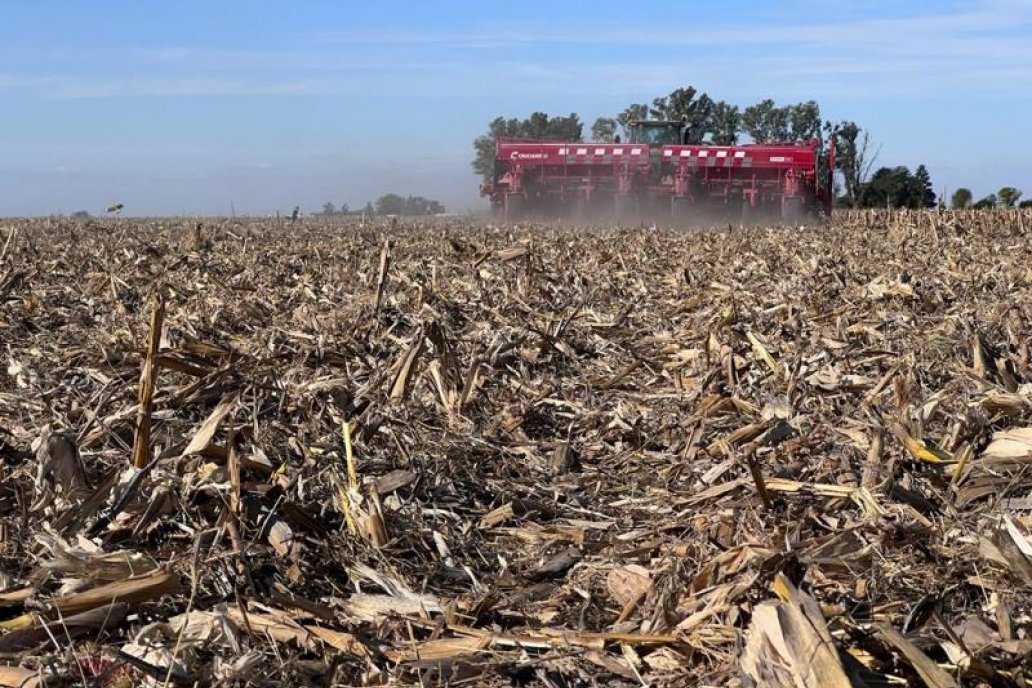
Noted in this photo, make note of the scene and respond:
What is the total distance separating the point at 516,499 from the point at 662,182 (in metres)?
18.5

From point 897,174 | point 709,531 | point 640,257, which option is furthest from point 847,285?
point 897,174

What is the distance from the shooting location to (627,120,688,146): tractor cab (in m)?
23.6

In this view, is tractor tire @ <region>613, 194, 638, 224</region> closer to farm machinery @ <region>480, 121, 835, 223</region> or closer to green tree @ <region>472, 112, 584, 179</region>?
farm machinery @ <region>480, 121, 835, 223</region>

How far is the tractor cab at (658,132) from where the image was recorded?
2361 cm

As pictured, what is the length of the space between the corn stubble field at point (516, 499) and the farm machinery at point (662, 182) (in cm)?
1520

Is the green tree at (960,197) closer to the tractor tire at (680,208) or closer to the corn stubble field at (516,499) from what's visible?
the tractor tire at (680,208)

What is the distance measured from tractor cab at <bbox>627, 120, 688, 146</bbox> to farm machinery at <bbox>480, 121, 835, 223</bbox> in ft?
5.20

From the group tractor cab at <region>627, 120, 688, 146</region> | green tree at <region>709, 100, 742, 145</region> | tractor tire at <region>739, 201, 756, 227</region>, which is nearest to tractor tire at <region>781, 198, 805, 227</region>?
tractor tire at <region>739, 201, 756, 227</region>

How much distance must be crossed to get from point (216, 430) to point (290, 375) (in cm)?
101

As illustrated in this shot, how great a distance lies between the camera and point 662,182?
21.3 meters

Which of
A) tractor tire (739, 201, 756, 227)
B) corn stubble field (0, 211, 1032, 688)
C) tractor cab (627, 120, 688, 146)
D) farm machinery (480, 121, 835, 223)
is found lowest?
corn stubble field (0, 211, 1032, 688)

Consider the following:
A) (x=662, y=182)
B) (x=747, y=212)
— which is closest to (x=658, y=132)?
(x=662, y=182)

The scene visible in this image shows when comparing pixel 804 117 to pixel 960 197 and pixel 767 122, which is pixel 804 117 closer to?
pixel 767 122

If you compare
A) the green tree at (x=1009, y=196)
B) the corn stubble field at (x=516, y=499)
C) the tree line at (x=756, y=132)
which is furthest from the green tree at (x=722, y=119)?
the corn stubble field at (x=516, y=499)
